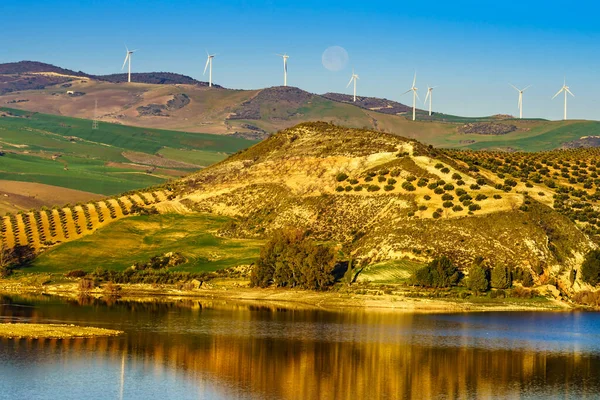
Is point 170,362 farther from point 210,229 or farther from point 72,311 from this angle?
point 210,229

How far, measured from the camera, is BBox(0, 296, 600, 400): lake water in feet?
224

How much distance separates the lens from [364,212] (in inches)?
6073

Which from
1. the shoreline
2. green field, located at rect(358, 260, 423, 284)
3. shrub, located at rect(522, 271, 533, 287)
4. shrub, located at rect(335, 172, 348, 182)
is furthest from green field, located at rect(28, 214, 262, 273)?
shrub, located at rect(522, 271, 533, 287)

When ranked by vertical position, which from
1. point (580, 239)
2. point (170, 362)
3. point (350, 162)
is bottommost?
point (170, 362)

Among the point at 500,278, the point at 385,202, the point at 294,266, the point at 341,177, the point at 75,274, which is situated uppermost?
the point at 341,177

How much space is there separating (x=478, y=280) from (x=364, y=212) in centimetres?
3419

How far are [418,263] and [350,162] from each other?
45662 mm

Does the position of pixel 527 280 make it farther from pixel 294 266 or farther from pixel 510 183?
pixel 510 183

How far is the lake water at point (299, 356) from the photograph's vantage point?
2685 inches

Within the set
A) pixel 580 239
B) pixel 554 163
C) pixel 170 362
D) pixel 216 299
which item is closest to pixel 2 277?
pixel 216 299

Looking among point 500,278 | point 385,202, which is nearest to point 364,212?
point 385,202

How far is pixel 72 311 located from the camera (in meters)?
106

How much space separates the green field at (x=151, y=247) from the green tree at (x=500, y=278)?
34.3m

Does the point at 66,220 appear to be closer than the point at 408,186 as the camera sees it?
No
